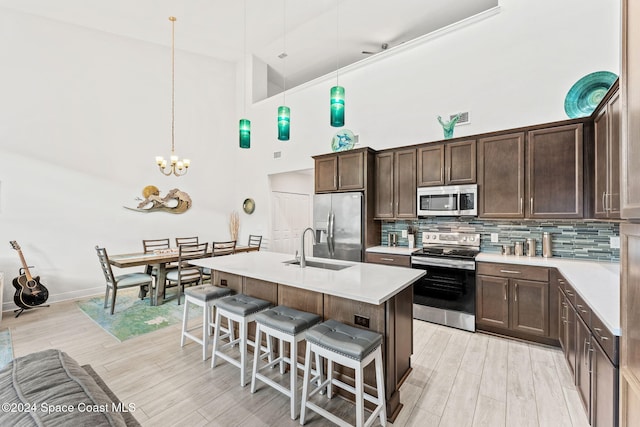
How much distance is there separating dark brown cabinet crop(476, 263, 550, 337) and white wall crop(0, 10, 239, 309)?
5.62m

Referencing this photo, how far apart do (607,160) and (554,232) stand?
3.75 feet

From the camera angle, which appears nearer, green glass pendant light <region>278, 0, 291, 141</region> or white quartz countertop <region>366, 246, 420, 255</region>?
green glass pendant light <region>278, 0, 291, 141</region>

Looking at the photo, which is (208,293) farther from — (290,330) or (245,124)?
(245,124)

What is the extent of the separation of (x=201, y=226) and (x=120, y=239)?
155cm

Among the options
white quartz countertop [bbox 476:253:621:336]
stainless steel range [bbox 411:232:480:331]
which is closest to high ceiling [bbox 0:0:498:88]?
stainless steel range [bbox 411:232:480:331]

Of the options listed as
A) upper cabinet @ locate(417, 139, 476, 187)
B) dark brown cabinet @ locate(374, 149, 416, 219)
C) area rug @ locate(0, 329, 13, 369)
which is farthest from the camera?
dark brown cabinet @ locate(374, 149, 416, 219)

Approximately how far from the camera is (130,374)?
2438 millimetres

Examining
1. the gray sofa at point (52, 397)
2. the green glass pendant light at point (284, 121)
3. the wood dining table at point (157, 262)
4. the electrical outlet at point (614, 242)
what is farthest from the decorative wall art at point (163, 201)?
the electrical outlet at point (614, 242)

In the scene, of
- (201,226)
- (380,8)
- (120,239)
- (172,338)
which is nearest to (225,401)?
(172,338)

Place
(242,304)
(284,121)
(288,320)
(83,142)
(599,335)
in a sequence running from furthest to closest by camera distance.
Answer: (83,142) → (284,121) → (242,304) → (288,320) → (599,335)

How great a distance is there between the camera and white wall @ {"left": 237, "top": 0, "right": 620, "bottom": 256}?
10.2ft

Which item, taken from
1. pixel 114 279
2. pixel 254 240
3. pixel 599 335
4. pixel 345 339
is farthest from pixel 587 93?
pixel 114 279

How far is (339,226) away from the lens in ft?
14.3

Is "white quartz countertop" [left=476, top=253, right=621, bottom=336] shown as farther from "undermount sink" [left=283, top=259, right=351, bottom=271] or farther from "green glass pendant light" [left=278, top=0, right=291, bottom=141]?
"green glass pendant light" [left=278, top=0, right=291, bottom=141]
